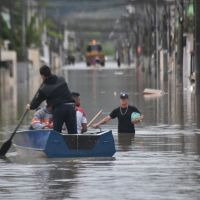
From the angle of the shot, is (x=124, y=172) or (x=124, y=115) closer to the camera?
(x=124, y=172)

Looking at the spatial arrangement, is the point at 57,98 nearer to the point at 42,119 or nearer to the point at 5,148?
the point at 5,148

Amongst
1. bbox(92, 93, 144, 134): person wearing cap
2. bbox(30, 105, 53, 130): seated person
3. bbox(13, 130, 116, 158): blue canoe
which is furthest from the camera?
bbox(92, 93, 144, 134): person wearing cap

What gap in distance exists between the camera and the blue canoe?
1827 centimetres

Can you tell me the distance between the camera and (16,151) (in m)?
19.9

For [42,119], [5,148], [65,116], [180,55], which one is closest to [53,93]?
[65,116]

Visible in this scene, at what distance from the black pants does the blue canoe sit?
0.54 metres

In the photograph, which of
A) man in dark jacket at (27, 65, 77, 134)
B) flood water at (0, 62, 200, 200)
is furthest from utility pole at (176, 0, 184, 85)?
man in dark jacket at (27, 65, 77, 134)

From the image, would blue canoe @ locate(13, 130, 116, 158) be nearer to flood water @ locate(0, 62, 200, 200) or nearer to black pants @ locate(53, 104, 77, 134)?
flood water @ locate(0, 62, 200, 200)

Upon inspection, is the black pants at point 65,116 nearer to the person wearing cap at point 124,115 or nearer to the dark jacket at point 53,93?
the dark jacket at point 53,93

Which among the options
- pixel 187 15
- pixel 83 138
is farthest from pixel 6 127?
pixel 187 15

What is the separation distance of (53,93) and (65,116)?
470mm

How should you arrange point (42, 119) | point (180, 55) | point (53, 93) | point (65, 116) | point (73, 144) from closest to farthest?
point (73, 144), point (53, 93), point (65, 116), point (42, 119), point (180, 55)

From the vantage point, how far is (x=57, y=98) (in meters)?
18.8

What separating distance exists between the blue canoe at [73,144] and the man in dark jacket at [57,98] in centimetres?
56
